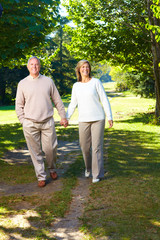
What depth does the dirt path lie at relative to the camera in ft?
13.3

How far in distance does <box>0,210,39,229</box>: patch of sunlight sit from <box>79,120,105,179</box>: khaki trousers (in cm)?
164

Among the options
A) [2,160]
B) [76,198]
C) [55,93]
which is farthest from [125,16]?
[76,198]

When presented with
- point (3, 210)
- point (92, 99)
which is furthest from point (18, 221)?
point (92, 99)

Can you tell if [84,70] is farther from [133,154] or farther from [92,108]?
[133,154]

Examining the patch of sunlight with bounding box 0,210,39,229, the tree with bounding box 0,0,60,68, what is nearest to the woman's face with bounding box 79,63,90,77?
the patch of sunlight with bounding box 0,210,39,229

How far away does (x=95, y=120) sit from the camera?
5.82m

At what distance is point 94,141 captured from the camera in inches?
232

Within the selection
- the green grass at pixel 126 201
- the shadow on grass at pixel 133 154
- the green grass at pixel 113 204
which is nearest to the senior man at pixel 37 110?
the green grass at pixel 113 204

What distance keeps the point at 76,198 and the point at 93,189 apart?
0.46m

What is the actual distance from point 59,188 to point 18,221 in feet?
4.87

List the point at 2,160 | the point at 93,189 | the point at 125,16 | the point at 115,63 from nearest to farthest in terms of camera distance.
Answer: the point at 93,189
the point at 2,160
the point at 125,16
the point at 115,63

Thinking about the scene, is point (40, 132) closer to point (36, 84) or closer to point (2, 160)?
point (36, 84)

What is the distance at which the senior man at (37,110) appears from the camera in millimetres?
5734

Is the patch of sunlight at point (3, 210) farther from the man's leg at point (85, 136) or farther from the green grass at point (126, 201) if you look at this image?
the man's leg at point (85, 136)
